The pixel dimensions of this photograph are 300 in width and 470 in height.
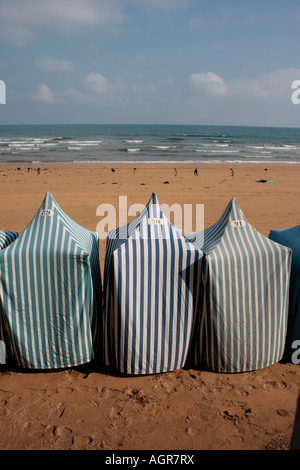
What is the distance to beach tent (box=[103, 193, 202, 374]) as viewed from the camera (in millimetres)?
4105

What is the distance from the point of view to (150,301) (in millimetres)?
4148

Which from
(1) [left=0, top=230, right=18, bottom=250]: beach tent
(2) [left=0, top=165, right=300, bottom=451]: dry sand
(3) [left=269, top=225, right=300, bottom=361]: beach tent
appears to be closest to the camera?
(2) [left=0, top=165, right=300, bottom=451]: dry sand

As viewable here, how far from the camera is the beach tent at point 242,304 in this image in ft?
13.8

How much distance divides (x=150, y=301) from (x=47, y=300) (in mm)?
1168

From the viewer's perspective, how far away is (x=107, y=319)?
13.8 feet

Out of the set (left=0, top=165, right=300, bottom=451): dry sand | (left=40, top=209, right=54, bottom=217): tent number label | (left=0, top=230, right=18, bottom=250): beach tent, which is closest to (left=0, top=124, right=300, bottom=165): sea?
(left=0, top=230, right=18, bottom=250): beach tent

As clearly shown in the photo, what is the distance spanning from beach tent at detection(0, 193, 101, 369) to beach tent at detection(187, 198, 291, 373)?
1345 mm

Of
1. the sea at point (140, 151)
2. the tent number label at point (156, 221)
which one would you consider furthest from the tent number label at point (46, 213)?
the sea at point (140, 151)

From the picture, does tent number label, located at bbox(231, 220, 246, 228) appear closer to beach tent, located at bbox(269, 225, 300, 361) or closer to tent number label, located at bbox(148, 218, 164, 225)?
beach tent, located at bbox(269, 225, 300, 361)

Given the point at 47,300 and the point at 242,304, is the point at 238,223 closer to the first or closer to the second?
the point at 242,304

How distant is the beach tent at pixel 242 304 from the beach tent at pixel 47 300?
4.41 ft
